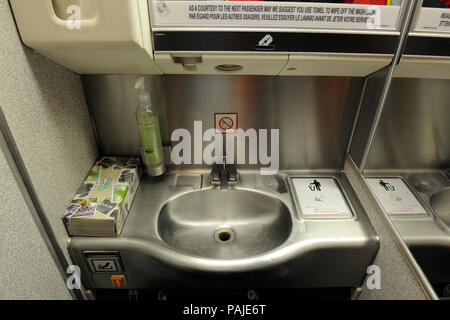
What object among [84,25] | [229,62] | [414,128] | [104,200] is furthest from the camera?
[414,128]

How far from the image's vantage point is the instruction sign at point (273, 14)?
57 centimetres

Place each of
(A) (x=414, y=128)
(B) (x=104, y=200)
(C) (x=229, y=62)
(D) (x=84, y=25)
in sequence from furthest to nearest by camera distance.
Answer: (A) (x=414, y=128) → (B) (x=104, y=200) → (C) (x=229, y=62) → (D) (x=84, y=25)

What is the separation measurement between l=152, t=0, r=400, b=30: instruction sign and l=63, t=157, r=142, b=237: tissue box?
0.54m

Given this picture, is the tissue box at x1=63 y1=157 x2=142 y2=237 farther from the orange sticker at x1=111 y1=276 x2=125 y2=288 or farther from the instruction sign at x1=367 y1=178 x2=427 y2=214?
the instruction sign at x1=367 y1=178 x2=427 y2=214

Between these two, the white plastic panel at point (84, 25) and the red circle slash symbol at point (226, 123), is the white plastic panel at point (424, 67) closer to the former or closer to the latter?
the red circle slash symbol at point (226, 123)

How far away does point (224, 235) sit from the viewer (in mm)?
992

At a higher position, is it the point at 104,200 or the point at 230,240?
the point at 104,200

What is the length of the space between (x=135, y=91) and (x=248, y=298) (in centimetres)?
83

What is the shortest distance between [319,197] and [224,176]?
38cm

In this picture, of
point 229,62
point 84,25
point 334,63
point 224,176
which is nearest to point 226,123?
point 224,176

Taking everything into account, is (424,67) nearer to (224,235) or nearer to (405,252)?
(405,252)

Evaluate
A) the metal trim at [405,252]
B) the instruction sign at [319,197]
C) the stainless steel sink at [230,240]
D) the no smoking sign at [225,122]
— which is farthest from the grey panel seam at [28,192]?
the metal trim at [405,252]

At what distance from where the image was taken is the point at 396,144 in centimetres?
97
